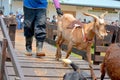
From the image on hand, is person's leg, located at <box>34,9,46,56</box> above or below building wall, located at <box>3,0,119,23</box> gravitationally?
above

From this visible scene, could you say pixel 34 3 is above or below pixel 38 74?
above

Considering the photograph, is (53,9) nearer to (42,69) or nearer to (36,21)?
(36,21)

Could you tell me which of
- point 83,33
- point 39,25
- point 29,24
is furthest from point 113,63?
point 29,24

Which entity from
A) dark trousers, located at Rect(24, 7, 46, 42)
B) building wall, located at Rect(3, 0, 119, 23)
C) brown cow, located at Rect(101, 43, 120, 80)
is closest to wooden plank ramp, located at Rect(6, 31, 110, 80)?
dark trousers, located at Rect(24, 7, 46, 42)

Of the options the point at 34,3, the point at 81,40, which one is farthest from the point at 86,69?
the point at 34,3

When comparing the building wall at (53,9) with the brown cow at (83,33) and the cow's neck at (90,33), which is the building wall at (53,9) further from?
the cow's neck at (90,33)

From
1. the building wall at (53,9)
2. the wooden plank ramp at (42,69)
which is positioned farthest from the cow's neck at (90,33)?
the building wall at (53,9)

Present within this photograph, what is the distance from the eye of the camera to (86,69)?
23.7 ft

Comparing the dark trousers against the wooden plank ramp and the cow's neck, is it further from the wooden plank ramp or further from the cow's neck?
the cow's neck

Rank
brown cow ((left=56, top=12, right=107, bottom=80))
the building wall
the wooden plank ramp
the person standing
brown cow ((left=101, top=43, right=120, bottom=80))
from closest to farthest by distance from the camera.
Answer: brown cow ((left=101, top=43, right=120, bottom=80)) < the wooden plank ramp < brown cow ((left=56, top=12, right=107, bottom=80)) < the person standing < the building wall

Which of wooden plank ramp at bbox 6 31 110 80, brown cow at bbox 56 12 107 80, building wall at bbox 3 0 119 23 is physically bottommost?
building wall at bbox 3 0 119 23

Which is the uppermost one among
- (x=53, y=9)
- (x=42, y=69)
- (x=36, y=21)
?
(x=36, y=21)

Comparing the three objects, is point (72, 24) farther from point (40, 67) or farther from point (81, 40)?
point (40, 67)

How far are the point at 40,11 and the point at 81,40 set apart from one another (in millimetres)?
1189
